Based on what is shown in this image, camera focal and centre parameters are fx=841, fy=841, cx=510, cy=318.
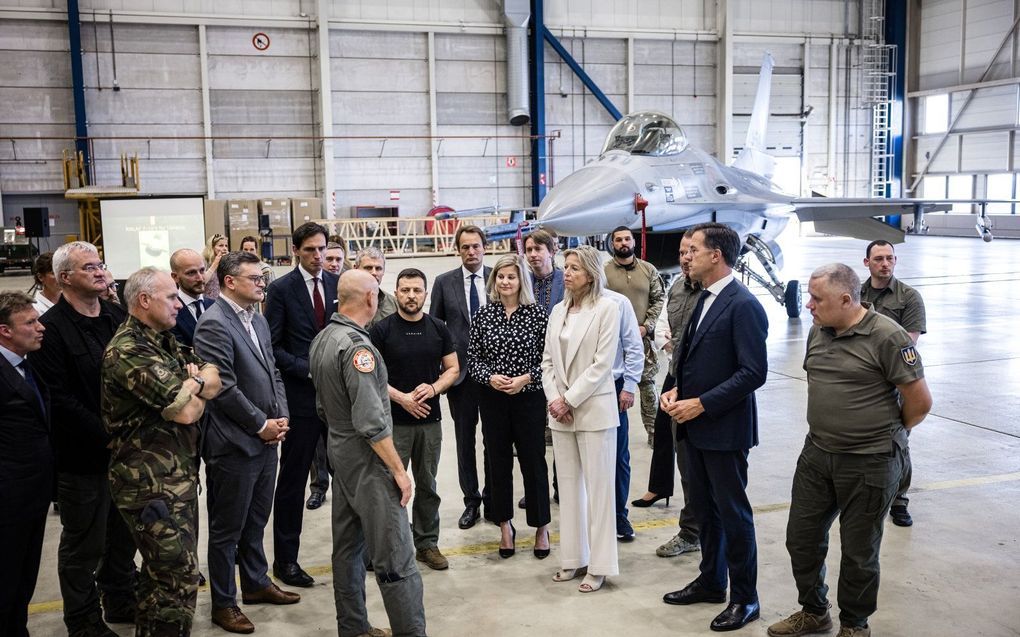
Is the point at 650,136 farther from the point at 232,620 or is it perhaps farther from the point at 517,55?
the point at 517,55

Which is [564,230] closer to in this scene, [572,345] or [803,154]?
[572,345]

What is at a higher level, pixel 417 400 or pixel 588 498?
pixel 417 400

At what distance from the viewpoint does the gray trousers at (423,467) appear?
4.80 meters

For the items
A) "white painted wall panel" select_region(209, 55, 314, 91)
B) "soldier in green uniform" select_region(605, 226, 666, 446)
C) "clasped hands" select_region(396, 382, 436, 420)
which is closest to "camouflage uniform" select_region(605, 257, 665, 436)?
"soldier in green uniform" select_region(605, 226, 666, 446)

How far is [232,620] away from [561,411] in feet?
6.34

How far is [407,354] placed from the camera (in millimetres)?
4773

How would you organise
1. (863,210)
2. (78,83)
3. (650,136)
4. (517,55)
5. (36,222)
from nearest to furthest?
(650,136) < (863,210) < (36,222) < (78,83) < (517,55)

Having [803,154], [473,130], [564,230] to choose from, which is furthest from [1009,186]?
[564,230]

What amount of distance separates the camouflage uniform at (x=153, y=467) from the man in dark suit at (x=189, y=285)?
1251mm

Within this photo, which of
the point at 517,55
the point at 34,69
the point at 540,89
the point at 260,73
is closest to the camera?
the point at 34,69

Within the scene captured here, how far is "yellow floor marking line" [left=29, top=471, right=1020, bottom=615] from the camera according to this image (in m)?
4.45

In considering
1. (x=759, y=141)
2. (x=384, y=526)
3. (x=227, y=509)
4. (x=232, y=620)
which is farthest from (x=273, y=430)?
(x=759, y=141)

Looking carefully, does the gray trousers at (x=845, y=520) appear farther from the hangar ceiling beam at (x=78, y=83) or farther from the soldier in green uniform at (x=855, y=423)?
the hangar ceiling beam at (x=78, y=83)

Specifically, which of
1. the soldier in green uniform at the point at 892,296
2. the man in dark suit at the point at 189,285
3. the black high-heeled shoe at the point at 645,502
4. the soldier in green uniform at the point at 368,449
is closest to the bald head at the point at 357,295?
the soldier in green uniform at the point at 368,449
